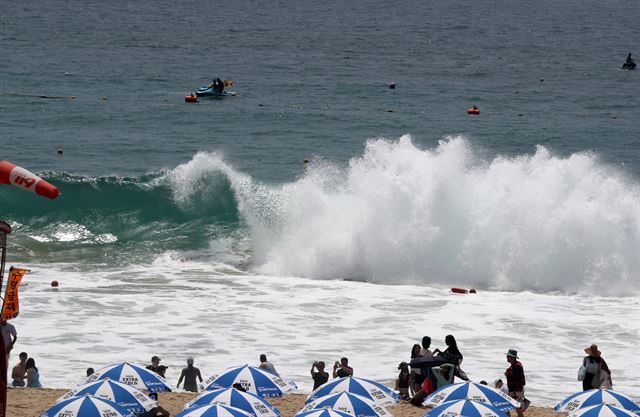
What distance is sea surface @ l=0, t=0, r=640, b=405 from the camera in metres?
25.7

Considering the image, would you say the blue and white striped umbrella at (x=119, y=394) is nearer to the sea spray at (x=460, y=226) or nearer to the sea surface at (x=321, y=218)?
the sea surface at (x=321, y=218)

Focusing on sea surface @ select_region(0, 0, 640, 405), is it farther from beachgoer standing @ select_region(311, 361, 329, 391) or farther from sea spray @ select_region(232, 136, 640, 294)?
beachgoer standing @ select_region(311, 361, 329, 391)

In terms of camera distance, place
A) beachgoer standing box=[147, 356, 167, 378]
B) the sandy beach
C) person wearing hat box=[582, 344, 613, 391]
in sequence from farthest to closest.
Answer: beachgoer standing box=[147, 356, 167, 378]
person wearing hat box=[582, 344, 613, 391]
the sandy beach

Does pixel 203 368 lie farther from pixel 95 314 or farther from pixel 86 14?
pixel 86 14

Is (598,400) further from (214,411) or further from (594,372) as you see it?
(214,411)

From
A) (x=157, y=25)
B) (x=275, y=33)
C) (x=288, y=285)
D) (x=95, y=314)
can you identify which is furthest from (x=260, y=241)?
(x=157, y=25)

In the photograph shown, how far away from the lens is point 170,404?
795 inches

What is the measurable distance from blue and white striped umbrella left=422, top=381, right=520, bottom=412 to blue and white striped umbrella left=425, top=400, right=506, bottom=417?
690 millimetres

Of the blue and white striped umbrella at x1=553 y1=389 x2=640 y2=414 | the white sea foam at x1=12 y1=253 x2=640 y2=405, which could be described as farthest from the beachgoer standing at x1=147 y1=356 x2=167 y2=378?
the blue and white striped umbrella at x1=553 y1=389 x2=640 y2=414

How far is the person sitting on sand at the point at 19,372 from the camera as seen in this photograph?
21.5 m

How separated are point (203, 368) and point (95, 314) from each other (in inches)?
167

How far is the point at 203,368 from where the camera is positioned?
926 inches

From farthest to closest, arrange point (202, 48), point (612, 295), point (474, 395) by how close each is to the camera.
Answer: point (202, 48), point (612, 295), point (474, 395)

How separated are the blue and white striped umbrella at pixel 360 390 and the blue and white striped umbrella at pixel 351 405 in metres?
0.66
